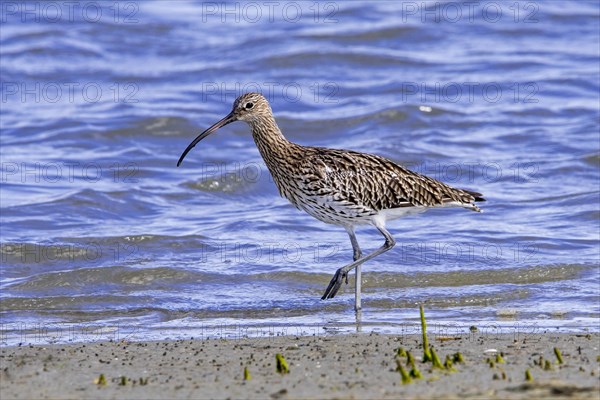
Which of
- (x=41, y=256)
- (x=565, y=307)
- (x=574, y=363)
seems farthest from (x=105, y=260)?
(x=574, y=363)

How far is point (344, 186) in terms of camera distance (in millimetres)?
10039

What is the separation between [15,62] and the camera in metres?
21.2

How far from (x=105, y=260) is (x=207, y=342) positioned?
392 centimetres

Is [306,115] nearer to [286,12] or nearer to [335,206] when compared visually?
[286,12]

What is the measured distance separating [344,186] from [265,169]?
5.95 meters

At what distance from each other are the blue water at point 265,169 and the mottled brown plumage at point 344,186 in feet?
2.44

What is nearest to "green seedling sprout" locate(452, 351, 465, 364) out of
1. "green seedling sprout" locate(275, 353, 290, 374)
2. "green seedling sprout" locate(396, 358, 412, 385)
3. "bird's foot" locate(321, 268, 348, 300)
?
"green seedling sprout" locate(396, 358, 412, 385)

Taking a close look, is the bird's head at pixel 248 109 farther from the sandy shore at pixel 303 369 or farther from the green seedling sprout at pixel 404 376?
the green seedling sprout at pixel 404 376

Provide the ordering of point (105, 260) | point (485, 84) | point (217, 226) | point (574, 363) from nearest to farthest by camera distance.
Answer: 1. point (574, 363)
2. point (105, 260)
3. point (217, 226)
4. point (485, 84)

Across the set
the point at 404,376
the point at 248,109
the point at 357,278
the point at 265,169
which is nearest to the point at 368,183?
the point at 357,278

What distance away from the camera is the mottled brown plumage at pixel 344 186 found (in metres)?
10.1

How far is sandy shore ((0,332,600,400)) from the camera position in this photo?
6.26 m

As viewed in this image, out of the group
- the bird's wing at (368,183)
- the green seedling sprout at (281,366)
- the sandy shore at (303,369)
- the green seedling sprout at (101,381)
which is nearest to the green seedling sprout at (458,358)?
the sandy shore at (303,369)

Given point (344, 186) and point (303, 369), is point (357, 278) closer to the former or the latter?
point (344, 186)
